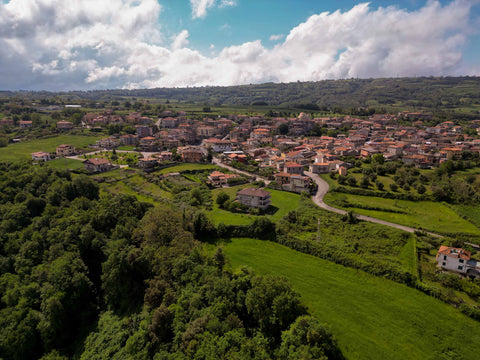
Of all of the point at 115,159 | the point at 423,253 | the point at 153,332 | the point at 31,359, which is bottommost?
the point at 31,359

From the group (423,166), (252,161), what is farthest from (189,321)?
(423,166)

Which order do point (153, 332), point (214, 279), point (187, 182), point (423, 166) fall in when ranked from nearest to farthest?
point (153, 332)
point (214, 279)
point (187, 182)
point (423, 166)

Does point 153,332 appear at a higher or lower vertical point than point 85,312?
higher

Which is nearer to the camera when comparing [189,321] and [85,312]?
[189,321]

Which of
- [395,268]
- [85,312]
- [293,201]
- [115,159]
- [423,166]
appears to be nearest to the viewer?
[395,268]

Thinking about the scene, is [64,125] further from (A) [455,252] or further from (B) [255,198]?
(A) [455,252]

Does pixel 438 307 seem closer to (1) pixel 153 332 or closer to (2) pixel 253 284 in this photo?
(2) pixel 253 284

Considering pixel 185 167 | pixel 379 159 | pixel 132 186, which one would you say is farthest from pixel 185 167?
pixel 379 159

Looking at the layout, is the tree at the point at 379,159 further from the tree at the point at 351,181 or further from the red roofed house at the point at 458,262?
the red roofed house at the point at 458,262
